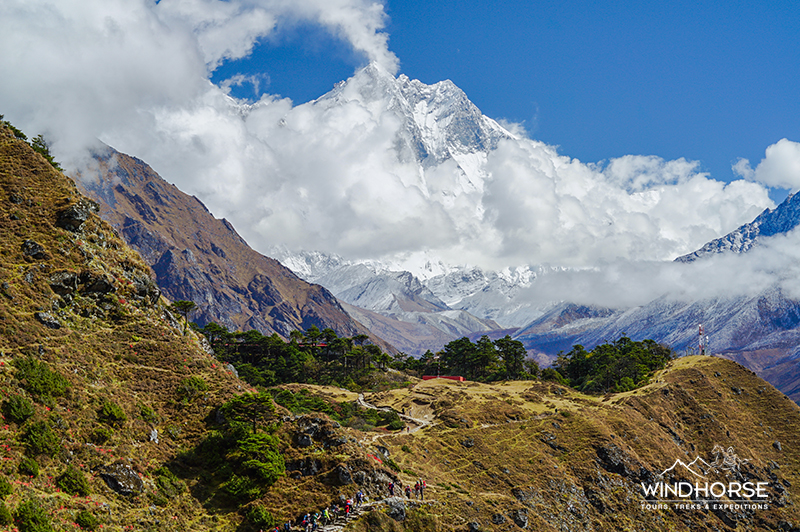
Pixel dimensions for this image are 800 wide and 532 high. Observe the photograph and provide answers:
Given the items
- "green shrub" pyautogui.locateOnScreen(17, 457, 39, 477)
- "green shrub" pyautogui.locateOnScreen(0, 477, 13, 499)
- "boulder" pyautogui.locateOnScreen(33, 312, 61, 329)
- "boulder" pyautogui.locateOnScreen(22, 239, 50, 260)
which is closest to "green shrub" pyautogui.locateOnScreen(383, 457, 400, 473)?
"green shrub" pyautogui.locateOnScreen(17, 457, 39, 477)

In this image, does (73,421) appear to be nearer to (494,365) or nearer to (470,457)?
(470,457)

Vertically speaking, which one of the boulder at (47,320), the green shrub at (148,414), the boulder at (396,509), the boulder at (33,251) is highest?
the boulder at (33,251)

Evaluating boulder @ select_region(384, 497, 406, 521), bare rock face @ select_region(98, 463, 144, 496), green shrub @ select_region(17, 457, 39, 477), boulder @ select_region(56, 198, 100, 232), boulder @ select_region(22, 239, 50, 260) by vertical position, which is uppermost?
boulder @ select_region(56, 198, 100, 232)

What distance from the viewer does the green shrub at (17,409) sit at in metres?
45.0

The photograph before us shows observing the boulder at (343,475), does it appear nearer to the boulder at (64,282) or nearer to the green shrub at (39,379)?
the green shrub at (39,379)

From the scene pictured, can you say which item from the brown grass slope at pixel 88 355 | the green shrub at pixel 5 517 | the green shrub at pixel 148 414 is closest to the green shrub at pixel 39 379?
the brown grass slope at pixel 88 355

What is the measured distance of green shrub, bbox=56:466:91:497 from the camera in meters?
43.4

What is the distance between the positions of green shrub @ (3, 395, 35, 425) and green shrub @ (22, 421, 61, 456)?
3.66ft

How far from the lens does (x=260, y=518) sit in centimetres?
5088

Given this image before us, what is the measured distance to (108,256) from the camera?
75938mm

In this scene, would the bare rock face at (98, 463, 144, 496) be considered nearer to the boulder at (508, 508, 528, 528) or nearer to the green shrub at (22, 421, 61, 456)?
the green shrub at (22, 421, 61, 456)

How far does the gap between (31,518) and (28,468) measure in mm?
6111

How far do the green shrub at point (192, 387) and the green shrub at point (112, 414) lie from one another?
9.85m

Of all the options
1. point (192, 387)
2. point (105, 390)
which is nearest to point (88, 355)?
point (105, 390)
